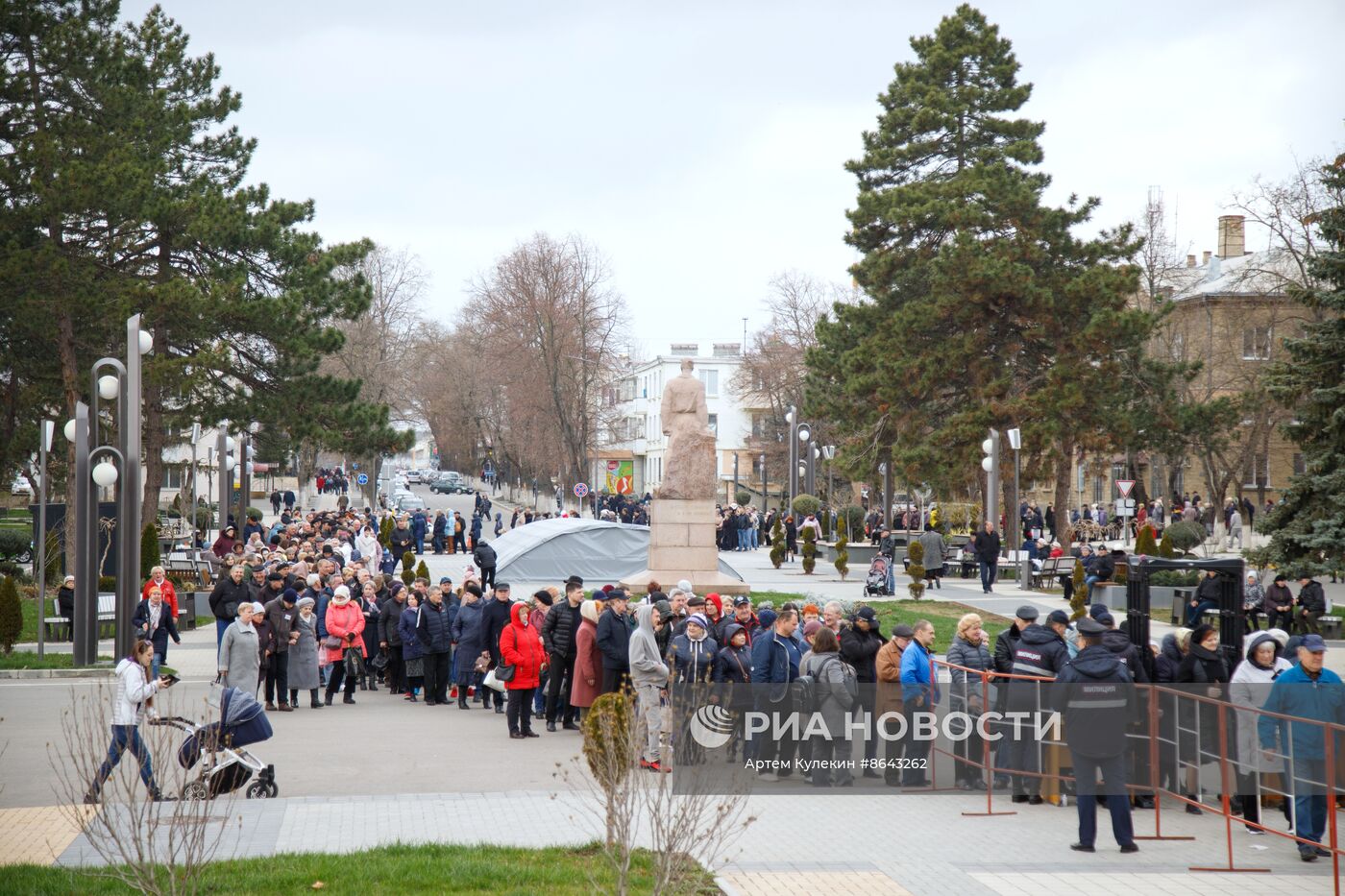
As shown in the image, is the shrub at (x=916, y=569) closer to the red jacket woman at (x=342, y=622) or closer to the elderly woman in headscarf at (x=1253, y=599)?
the elderly woman in headscarf at (x=1253, y=599)

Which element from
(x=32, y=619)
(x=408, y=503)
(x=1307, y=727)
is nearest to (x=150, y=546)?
(x=32, y=619)

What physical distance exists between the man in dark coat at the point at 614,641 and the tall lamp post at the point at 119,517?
808 cm

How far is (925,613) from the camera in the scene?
82.7 feet

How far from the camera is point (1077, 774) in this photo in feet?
30.7

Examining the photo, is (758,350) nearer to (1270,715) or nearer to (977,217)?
(977,217)

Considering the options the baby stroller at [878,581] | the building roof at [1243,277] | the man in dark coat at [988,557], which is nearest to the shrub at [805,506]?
the building roof at [1243,277]

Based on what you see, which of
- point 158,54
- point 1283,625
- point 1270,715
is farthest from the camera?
point 158,54

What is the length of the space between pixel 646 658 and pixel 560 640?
217cm

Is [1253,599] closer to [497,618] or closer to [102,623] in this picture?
[497,618]

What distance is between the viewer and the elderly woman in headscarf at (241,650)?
13.4 meters

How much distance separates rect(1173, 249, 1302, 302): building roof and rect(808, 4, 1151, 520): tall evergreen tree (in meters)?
3.85

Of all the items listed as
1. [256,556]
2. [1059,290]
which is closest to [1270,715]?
[256,556]

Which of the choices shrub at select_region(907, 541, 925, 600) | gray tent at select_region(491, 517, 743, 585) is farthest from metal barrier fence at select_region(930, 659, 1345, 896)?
Result: gray tent at select_region(491, 517, 743, 585)

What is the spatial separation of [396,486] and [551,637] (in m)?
76.3
